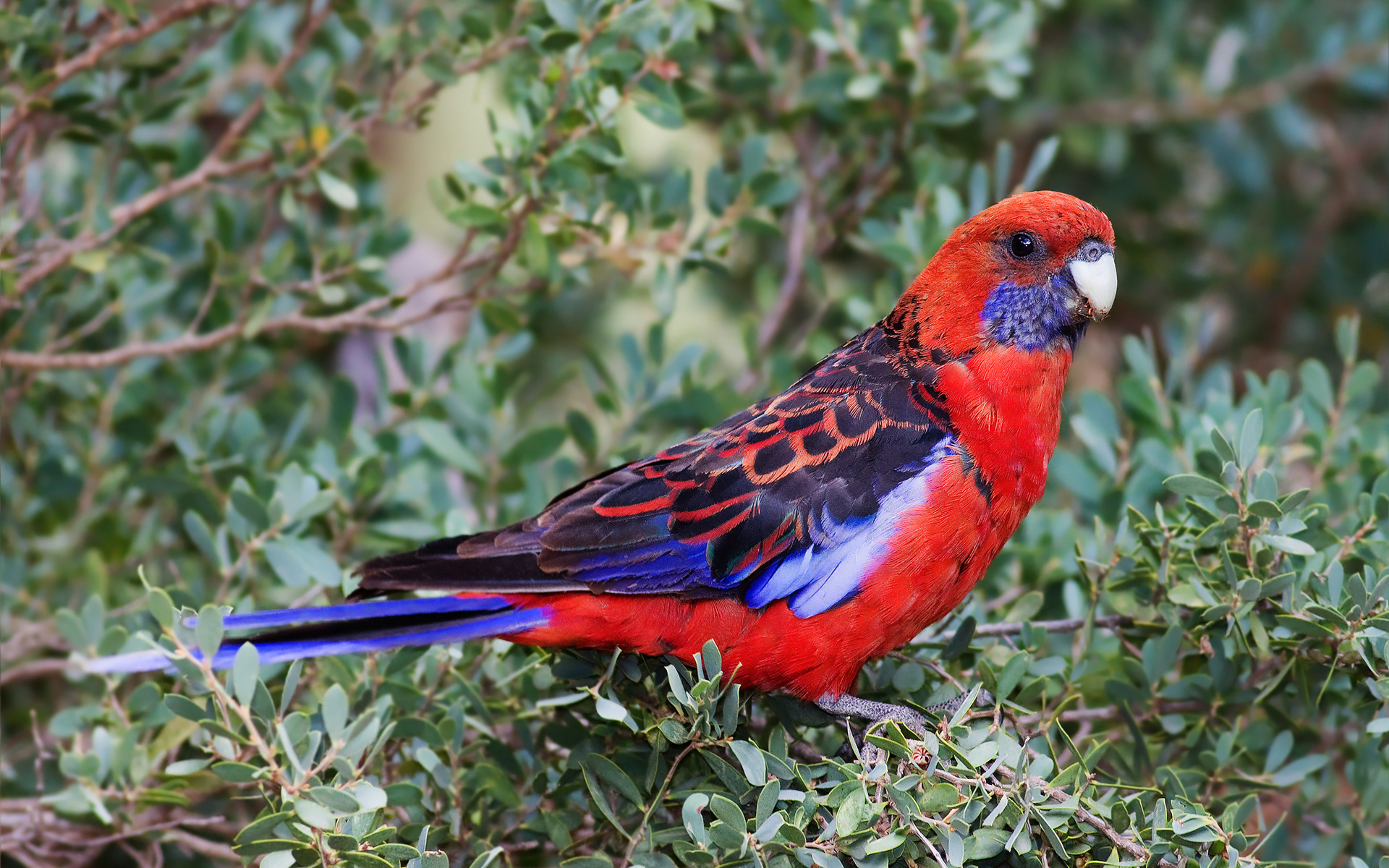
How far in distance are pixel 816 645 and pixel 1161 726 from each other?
0.85m

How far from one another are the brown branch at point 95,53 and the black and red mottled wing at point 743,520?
1.57 m

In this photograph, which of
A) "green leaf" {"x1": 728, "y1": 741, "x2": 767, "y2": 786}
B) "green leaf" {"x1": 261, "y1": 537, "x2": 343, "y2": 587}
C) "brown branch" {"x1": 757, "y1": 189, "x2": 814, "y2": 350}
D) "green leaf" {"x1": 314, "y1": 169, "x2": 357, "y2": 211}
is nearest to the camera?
"green leaf" {"x1": 728, "y1": 741, "x2": 767, "y2": 786}

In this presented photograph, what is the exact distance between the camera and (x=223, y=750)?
213cm

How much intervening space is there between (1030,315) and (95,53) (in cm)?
241

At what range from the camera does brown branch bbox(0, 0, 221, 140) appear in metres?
2.94

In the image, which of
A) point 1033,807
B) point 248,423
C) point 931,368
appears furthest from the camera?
point 248,423

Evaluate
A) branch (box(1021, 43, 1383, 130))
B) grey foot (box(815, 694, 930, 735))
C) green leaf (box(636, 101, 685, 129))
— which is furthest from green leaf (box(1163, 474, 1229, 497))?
branch (box(1021, 43, 1383, 130))

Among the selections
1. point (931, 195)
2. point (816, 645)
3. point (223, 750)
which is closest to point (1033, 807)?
point (816, 645)

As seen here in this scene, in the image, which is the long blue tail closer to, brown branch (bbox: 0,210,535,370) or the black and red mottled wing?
the black and red mottled wing

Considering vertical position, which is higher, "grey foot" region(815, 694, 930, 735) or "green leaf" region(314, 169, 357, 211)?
"green leaf" region(314, 169, 357, 211)

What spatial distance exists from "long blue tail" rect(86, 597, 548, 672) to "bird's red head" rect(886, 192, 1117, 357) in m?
1.22

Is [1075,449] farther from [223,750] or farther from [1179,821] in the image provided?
[223,750]

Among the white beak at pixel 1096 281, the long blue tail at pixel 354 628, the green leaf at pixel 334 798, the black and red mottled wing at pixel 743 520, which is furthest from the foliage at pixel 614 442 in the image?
the white beak at pixel 1096 281

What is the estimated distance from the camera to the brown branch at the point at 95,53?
9.63 ft
